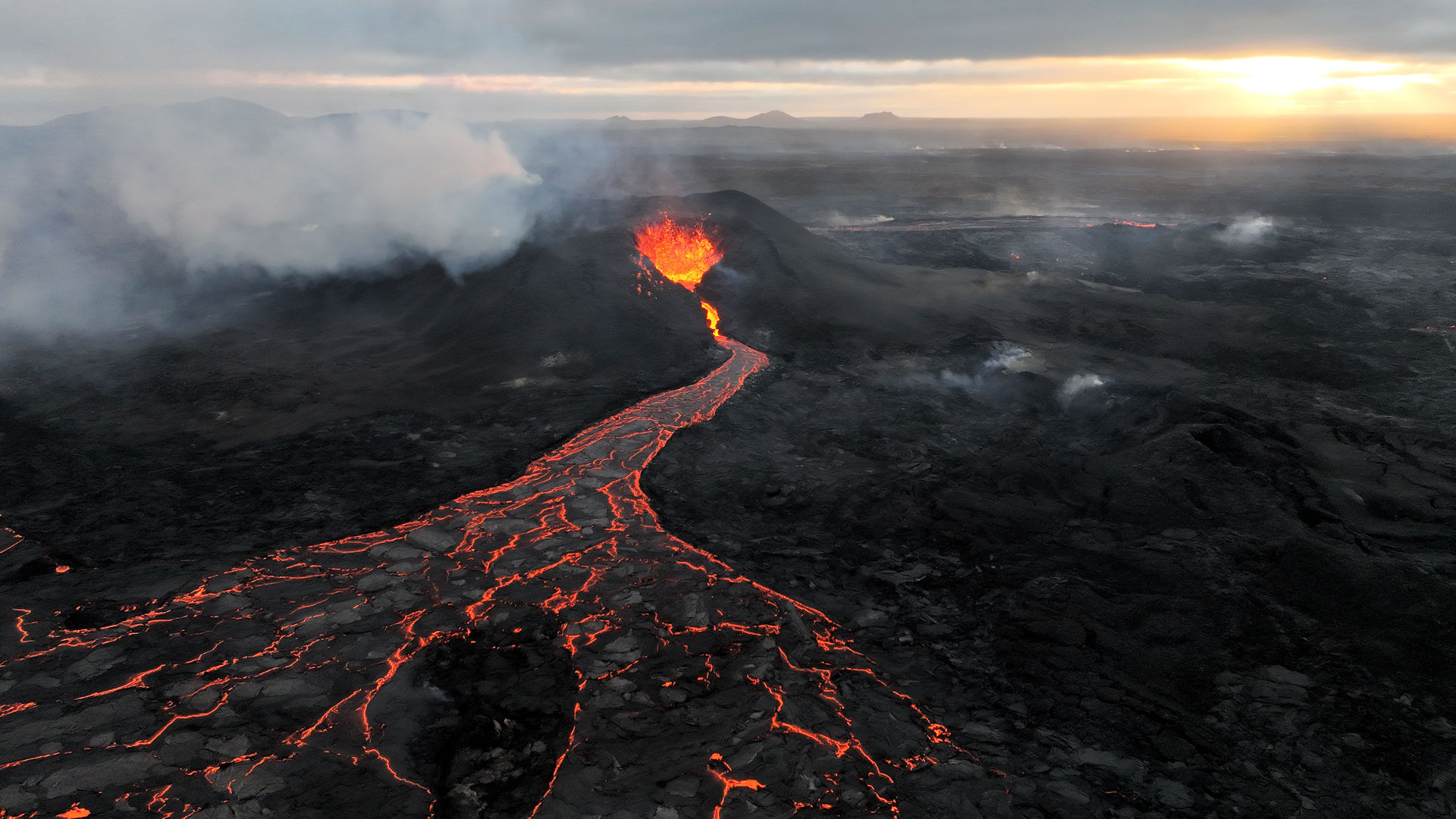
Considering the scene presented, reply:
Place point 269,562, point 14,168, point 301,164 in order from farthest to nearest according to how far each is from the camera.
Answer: point 14,168
point 301,164
point 269,562

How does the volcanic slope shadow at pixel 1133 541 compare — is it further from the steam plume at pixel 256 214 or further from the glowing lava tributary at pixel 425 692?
the steam plume at pixel 256 214

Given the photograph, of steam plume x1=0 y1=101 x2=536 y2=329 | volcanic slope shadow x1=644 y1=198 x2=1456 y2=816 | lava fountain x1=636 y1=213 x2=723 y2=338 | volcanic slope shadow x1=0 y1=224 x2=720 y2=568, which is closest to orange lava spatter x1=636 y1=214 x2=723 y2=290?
lava fountain x1=636 y1=213 x2=723 y2=338

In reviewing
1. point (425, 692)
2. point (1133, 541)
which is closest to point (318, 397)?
point (425, 692)

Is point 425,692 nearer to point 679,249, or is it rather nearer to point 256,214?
point 679,249

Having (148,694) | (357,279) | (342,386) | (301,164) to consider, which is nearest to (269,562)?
(148,694)

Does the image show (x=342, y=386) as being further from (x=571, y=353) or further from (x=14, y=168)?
(x=14, y=168)

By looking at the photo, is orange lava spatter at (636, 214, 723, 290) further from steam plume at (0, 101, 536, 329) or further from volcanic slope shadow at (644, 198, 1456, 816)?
volcanic slope shadow at (644, 198, 1456, 816)
